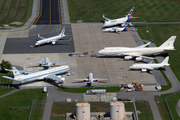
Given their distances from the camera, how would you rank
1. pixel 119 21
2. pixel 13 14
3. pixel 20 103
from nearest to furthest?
pixel 20 103 < pixel 119 21 < pixel 13 14

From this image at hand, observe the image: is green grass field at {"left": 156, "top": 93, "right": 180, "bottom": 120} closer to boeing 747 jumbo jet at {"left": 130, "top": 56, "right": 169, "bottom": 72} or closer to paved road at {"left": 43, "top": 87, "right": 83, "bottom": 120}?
boeing 747 jumbo jet at {"left": 130, "top": 56, "right": 169, "bottom": 72}

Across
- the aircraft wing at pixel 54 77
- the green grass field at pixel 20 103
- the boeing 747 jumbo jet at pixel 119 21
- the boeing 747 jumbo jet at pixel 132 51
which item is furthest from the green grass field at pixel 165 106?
the boeing 747 jumbo jet at pixel 119 21

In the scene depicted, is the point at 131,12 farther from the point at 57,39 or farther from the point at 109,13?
the point at 57,39

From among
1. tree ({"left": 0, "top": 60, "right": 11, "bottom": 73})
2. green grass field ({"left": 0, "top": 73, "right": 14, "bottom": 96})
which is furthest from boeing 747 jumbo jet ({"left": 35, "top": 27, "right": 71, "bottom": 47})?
green grass field ({"left": 0, "top": 73, "right": 14, "bottom": 96})

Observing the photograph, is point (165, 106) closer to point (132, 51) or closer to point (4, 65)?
point (132, 51)

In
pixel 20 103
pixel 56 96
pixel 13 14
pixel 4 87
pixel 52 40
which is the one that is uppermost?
pixel 13 14

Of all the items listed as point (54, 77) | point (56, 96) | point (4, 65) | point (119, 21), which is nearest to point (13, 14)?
point (4, 65)

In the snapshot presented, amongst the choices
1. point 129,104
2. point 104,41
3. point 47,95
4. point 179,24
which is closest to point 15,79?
point 47,95

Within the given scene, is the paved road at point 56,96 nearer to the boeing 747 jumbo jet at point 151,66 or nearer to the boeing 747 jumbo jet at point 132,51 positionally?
the boeing 747 jumbo jet at point 151,66
